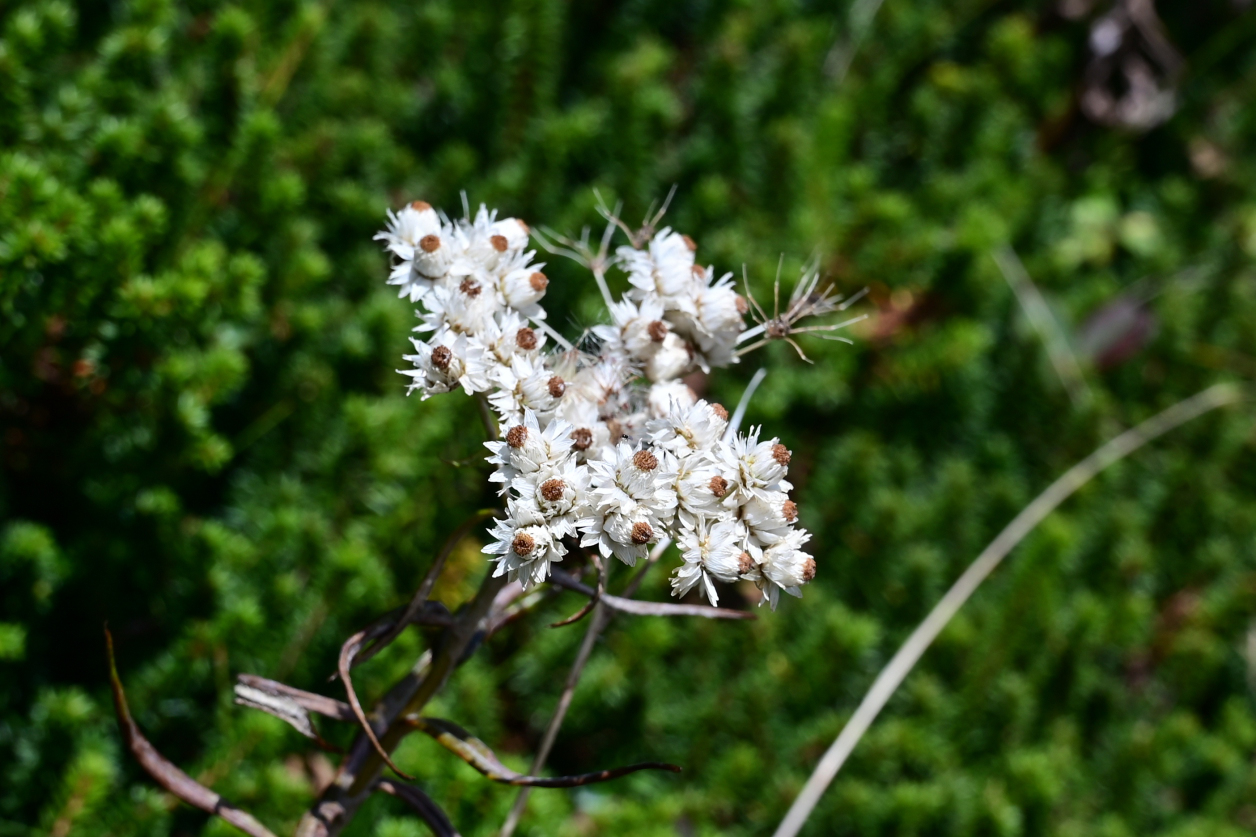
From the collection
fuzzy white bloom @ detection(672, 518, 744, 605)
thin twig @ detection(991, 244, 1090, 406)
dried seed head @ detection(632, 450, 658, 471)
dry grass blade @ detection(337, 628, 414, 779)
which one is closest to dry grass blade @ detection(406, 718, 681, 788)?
dry grass blade @ detection(337, 628, 414, 779)

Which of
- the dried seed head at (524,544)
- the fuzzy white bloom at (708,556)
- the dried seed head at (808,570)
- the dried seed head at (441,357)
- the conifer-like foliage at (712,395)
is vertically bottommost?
the dried seed head at (524,544)

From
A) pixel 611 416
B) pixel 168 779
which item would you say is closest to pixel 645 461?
pixel 611 416

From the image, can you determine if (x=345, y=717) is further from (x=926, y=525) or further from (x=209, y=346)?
(x=926, y=525)

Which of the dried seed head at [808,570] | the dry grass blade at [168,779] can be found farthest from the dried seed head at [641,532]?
the dry grass blade at [168,779]

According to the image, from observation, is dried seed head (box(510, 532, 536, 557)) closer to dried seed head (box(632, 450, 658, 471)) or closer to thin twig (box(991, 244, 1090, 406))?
dried seed head (box(632, 450, 658, 471))

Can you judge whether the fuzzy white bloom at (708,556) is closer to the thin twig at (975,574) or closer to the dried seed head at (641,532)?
the dried seed head at (641,532)

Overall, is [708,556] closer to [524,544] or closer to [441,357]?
[524,544]

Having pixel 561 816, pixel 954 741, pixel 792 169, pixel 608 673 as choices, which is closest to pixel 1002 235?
pixel 792 169
